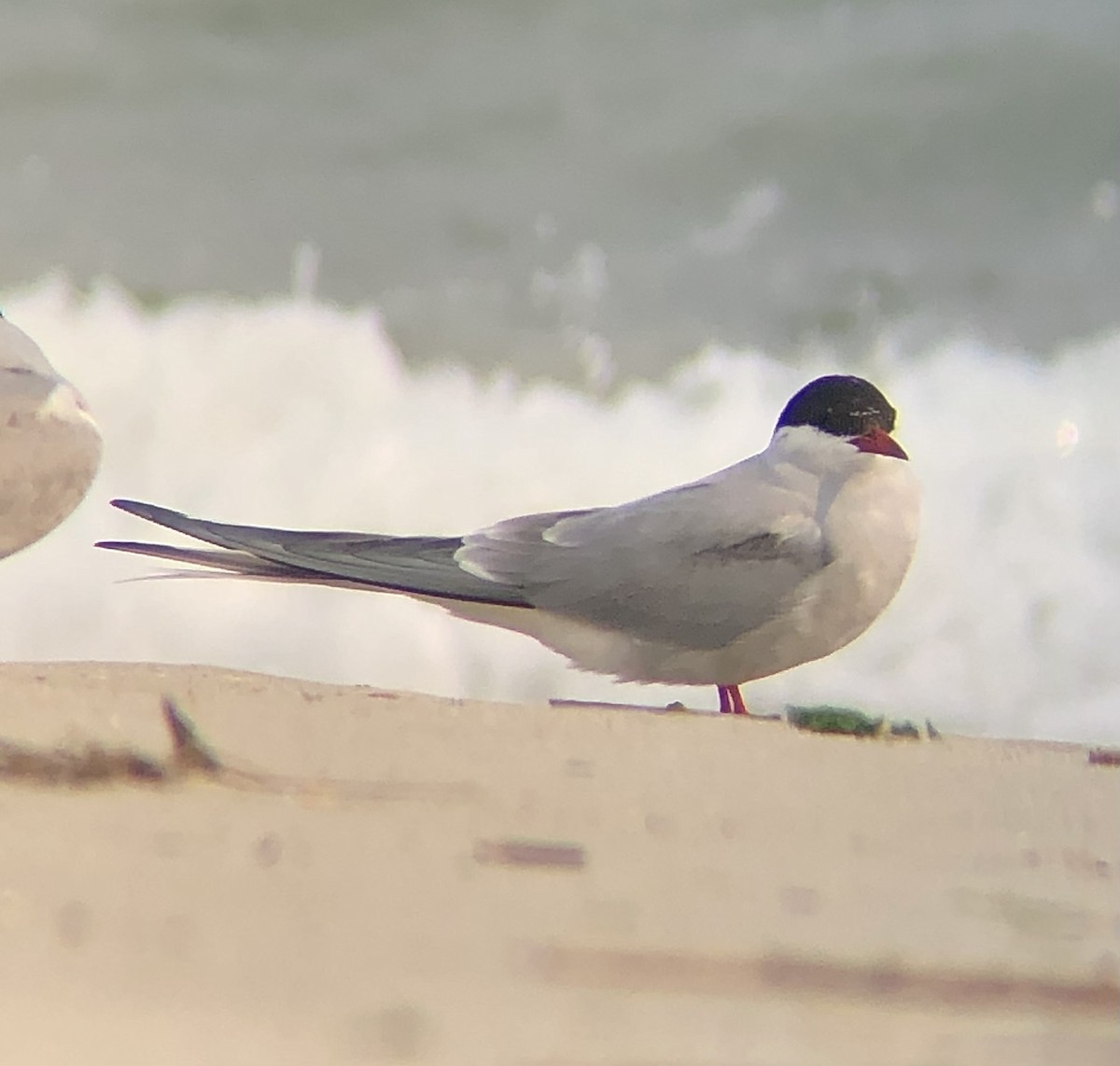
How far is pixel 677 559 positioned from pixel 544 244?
3.48 m

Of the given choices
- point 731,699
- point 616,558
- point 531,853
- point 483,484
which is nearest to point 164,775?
point 531,853

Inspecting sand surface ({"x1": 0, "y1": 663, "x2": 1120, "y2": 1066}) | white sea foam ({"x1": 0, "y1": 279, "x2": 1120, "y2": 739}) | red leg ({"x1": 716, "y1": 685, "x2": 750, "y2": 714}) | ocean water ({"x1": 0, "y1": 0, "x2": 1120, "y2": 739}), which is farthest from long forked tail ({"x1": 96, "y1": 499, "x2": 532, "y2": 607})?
ocean water ({"x1": 0, "y1": 0, "x2": 1120, "y2": 739})

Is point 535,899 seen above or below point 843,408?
below

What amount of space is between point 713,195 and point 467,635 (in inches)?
96.5

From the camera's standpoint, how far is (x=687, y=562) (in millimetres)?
2594

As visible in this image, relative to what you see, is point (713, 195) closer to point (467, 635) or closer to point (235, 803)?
point (467, 635)

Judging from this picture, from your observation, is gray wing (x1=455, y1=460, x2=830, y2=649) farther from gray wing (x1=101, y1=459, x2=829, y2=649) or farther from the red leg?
the red leg

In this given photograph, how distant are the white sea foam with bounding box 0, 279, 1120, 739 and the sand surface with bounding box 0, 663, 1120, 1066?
6.61ft

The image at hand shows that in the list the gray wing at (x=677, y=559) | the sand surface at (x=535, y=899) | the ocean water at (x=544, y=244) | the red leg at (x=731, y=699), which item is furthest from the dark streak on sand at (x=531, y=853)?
the ocean water at (x=544, y=244)

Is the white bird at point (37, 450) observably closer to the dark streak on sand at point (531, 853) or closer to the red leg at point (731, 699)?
the red leg at point (731, 699)

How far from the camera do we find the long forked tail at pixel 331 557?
2576mm

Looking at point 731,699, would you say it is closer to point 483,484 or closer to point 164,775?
point 164,775

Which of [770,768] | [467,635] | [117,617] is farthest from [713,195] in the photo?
[770,768]

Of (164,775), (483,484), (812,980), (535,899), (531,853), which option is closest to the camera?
(812,980)
